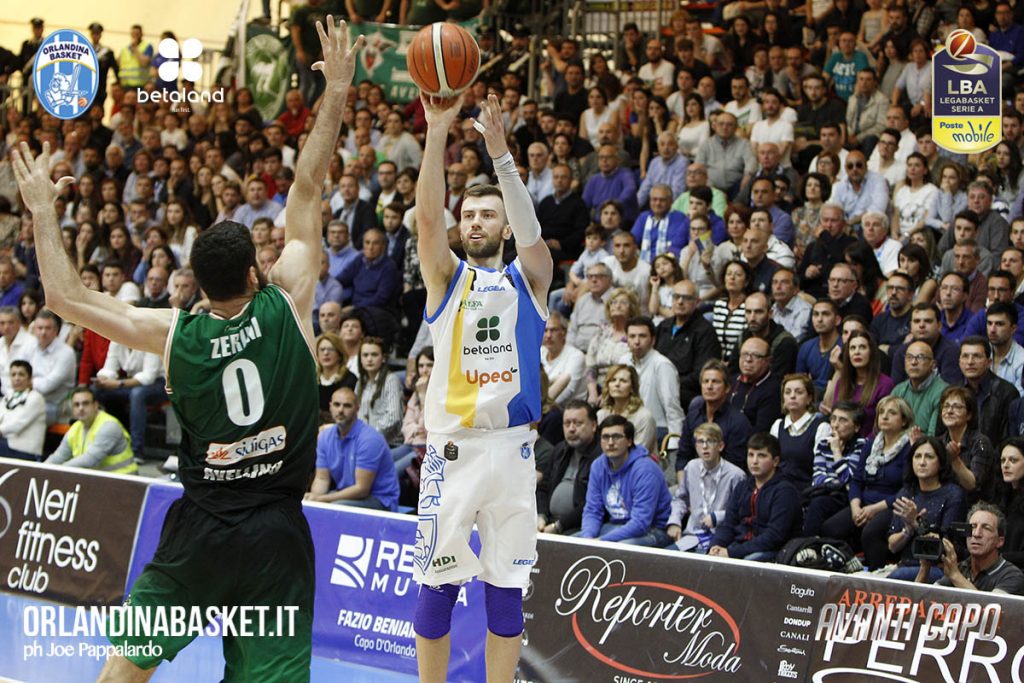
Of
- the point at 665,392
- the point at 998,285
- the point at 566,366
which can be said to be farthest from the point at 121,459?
the point at 998,285

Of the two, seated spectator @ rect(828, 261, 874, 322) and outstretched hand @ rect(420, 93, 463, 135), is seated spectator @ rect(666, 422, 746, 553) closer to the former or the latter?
seated spectator @ rect(828, 261, 874, 322)

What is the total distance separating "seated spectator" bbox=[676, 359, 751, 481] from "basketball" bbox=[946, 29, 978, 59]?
9.50 feet

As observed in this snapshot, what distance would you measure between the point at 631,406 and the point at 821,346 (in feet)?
5.42

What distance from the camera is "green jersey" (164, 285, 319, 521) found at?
4473mm

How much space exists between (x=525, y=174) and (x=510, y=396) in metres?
9.20

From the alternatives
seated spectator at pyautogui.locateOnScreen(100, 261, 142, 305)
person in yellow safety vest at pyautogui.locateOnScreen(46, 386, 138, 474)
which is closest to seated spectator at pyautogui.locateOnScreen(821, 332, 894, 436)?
person in yellow safety vest at pyautogui.locateOnScreen(46, 386, 138, 474)

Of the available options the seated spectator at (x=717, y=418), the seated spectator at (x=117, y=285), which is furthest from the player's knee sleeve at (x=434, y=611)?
the seated spectator at (x=117, y=285)

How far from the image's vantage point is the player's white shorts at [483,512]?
5746mm

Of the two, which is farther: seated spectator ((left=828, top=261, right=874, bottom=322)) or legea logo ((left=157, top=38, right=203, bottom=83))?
legea logo ((left=157, top=38, right=203, bottom=83))

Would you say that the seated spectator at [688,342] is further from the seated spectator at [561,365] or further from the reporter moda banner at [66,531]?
the reporter moda banner at [66,531]

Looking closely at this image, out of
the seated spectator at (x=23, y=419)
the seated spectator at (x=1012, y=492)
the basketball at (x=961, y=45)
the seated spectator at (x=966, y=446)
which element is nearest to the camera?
the seated spectator at (x=1012, y=492)

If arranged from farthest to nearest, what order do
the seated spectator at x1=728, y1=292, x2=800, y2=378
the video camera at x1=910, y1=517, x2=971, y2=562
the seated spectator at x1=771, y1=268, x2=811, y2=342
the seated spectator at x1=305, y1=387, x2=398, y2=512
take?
the seated spectator at x1=771, y1=268, x2=811, y2=342 < the seated spectator at x1=728, y1=292, x2=800, y2=378 < the seated spectator at x1=305, y1=387, x2=398, y2=512 < the video camera at x1=910, y1=517, x2=971, y2=562

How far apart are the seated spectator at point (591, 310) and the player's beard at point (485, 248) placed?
232 inches

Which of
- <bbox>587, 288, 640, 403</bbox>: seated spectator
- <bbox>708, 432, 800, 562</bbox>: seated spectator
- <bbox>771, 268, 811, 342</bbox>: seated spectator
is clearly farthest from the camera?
<bbox>587, 288, 640, 403</bbox>: seated spectator
